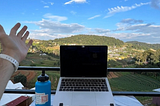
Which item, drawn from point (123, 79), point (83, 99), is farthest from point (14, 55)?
point (123, 79)

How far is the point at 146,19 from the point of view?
2.46 m

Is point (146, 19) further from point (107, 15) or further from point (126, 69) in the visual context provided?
point (126, 69)

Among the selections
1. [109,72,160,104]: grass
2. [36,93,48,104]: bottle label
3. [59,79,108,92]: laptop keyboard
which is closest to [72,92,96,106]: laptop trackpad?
[59,79,108,92]: laptop keyboard

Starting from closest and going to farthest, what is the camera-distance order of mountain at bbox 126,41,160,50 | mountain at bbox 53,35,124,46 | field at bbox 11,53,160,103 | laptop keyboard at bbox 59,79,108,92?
laptop keyboard at bbox 59,79,108,92
mountain at bbox 53,35,124,46
field at bbox 11,53,160,103
mountain at bbox 126,41,160,50

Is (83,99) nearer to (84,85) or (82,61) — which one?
(84,85)

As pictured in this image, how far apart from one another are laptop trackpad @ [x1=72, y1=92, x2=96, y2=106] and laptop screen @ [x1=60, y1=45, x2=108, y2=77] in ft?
0.90

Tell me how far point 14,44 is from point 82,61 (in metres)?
0.72

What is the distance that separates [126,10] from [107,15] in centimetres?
36

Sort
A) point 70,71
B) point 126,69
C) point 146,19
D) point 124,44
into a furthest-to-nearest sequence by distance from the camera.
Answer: point 146,19 < point 124,44 < point 126,69 < point 70,71

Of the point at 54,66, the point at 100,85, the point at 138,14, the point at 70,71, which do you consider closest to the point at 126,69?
the point at 100,85

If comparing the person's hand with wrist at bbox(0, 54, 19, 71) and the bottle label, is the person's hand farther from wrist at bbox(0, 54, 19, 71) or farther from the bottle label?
the bottle label

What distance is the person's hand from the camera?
58cm

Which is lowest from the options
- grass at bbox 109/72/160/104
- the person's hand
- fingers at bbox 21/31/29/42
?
grass at bbox 109/72/160/104

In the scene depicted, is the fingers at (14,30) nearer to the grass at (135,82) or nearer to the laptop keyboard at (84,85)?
the laptop keyboard at (84,85)
